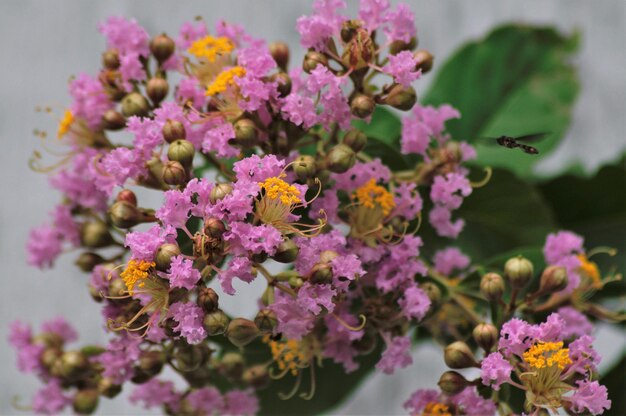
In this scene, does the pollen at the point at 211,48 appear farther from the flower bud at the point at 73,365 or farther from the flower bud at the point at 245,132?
the flower bud at the point at 73,365

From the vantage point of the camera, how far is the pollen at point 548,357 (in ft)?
1.63

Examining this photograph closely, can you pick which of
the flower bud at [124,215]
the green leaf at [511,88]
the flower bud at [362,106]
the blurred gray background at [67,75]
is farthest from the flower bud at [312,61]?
the blurred gray background at [67,75]

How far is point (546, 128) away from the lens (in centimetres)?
87

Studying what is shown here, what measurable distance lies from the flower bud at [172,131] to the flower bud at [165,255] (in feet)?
0.29

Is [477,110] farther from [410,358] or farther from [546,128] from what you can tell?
[410,358]

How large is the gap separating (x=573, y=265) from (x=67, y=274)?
0.95 metres

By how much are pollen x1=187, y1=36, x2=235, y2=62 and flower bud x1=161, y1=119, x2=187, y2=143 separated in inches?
2.7

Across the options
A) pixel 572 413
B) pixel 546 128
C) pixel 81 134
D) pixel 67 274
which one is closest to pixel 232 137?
pixel 81 134

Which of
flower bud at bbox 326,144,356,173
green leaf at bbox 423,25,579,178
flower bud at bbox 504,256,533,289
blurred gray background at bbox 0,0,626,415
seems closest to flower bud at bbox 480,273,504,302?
flower bud at bbox 504,256,533,289

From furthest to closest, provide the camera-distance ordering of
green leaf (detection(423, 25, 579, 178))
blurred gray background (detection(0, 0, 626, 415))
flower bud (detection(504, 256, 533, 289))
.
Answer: blurred gray background (detection(0, 0, 626, 415)) < green leaf (detection(423, 25, 579, 178)) < flower bud (detection(504, 256, 533, 289))

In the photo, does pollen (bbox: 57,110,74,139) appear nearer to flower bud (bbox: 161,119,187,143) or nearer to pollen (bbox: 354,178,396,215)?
flower bud (bbox: 161,119,187,143)

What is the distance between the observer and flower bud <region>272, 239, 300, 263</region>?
0.49 m

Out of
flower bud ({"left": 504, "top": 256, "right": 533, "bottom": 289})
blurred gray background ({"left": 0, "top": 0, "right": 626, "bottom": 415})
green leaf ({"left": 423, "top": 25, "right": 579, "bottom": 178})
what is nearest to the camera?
flower bud ({"left": 504, "top": 256, "right": 533, "bottom": 289})

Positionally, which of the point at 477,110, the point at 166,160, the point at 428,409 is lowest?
the point at 428,409
